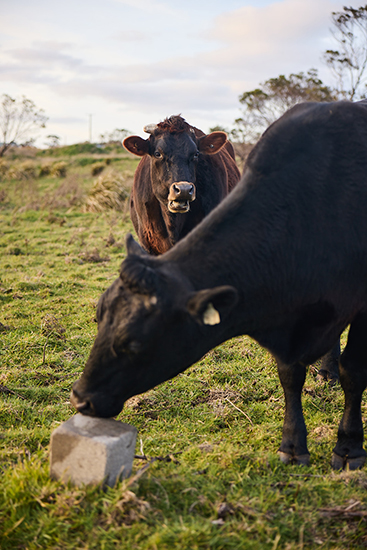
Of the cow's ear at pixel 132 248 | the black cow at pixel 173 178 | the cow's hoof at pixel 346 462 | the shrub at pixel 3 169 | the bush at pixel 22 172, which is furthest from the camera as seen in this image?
the shrub at pixel 3 169

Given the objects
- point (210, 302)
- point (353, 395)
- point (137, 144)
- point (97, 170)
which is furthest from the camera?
point (97, 170)

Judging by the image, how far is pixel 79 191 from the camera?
57.9 ft

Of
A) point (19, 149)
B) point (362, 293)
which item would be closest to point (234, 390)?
point (362, 293)

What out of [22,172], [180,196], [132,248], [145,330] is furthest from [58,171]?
[145,330]

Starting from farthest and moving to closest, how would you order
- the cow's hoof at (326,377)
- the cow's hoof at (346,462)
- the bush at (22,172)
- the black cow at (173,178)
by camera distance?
the bush at (22,172) < the black cow at (173,178) < the cow's hoof at (326,377) < the cow's hoof at (346,462)

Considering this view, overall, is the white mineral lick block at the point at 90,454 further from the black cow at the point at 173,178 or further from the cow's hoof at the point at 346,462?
the black cow at the point at 173,178

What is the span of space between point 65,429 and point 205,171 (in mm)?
4166

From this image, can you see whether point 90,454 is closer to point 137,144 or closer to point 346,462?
point 346,462

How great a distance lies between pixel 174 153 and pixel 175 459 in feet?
12.1

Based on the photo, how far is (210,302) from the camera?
2.32m

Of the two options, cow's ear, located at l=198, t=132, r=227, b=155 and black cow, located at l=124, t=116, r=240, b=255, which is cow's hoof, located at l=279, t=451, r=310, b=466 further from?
cow's ear, located at l=198, t=132, r=227, b=155

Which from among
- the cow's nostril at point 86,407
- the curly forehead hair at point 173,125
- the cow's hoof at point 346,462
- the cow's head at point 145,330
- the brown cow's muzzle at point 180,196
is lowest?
the cow's hoof at point 346,462

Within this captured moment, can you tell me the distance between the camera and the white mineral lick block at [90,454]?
97.0 inches

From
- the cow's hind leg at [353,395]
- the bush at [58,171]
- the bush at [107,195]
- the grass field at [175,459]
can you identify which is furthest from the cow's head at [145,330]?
the bush at [58,171]
